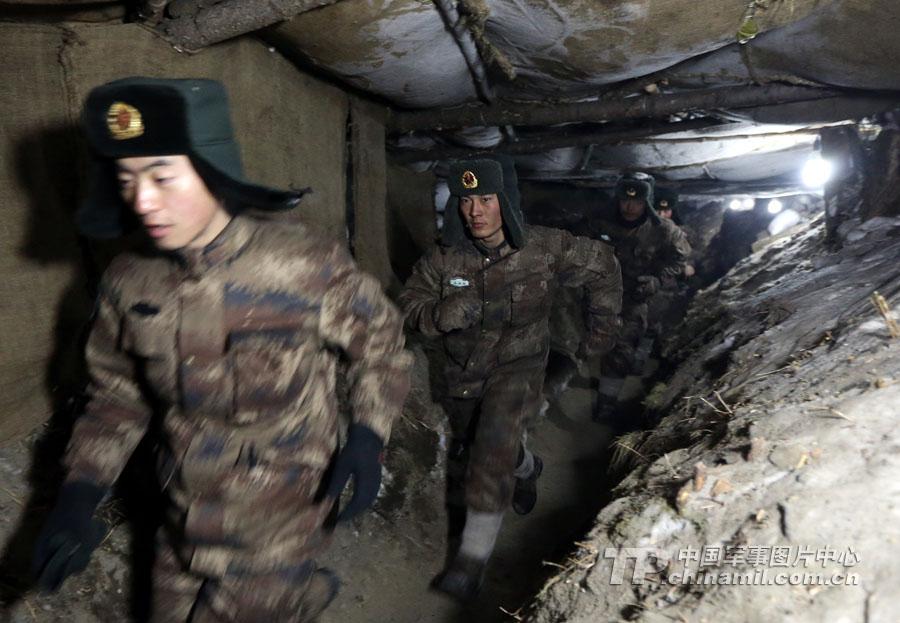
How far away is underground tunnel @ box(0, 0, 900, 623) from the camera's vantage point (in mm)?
1669

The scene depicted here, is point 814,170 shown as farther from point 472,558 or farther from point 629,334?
point 472,558

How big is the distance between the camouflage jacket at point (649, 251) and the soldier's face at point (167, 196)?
5812mm

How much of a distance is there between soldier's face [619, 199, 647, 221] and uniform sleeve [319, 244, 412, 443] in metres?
5.35

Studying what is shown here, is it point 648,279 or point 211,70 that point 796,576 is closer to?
point 211,70

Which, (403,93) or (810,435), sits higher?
(403,93)

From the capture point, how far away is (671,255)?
6.80 metres

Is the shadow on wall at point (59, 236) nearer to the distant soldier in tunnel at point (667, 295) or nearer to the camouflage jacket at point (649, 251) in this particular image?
the camouflage jacket at point (649, 251)

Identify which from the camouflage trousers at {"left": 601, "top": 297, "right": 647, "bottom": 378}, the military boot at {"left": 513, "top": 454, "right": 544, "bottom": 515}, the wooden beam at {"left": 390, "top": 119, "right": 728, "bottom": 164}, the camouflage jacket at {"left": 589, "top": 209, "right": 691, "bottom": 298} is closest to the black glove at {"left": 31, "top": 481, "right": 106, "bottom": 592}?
the military boot at {"left": 513, "top": 454, "right": 544, "bottom": 515}

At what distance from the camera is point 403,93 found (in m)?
4.01

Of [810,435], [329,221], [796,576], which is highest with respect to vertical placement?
[329,221]

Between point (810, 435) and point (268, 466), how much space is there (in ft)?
5.83

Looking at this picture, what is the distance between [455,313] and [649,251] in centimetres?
426

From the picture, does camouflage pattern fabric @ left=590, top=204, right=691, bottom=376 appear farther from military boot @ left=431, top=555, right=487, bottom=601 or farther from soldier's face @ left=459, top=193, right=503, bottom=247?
military boot @ left=431, top=555, right=487, bottom=601

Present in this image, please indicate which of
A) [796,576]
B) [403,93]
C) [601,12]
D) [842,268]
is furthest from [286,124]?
[842,268]
